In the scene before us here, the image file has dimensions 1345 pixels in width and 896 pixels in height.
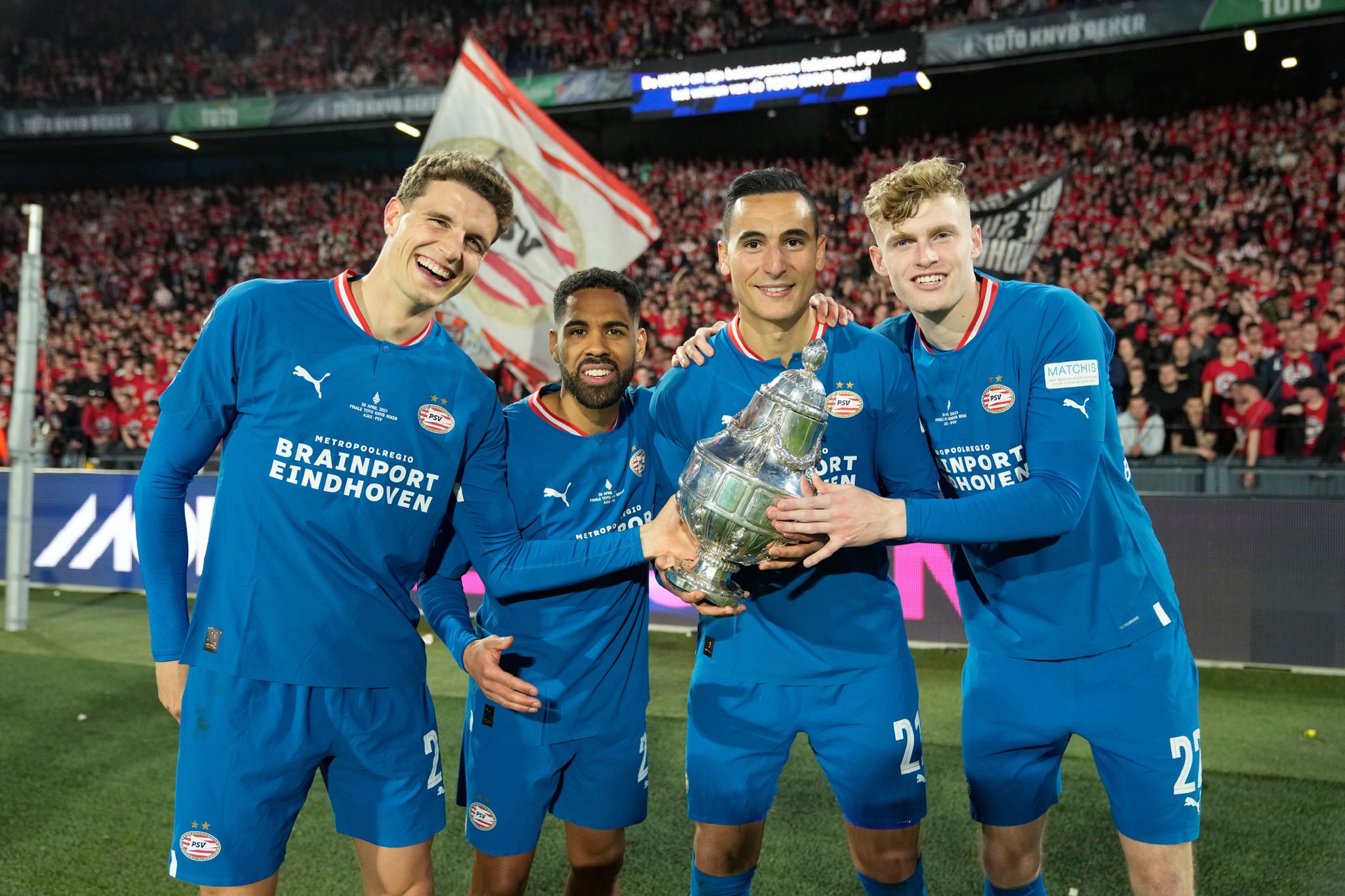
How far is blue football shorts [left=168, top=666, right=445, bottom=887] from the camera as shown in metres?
2.28

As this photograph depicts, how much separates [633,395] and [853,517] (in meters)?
1.17

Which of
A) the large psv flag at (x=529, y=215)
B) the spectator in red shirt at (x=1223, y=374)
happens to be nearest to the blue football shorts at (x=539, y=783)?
the large psv flag at (x=529, y=215)

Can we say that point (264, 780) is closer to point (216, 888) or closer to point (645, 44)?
point (216, 888)

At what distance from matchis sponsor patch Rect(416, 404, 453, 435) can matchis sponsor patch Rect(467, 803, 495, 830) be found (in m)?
1.14

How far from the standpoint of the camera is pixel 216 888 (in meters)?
2.28

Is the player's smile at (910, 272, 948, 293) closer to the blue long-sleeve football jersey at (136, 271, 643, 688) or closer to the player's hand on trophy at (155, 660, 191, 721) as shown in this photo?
the blue long-sleeve football jersey at (136, 271, 643, 688)

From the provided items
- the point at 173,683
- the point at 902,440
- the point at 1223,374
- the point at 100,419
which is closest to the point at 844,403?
the point at 902,440

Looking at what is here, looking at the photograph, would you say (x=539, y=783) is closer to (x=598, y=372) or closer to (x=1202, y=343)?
(x=598, y=372)

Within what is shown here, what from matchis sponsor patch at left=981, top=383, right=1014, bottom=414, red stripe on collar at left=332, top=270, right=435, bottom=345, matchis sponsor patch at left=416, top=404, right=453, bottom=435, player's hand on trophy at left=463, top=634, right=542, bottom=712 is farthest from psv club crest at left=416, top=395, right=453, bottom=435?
matchis sponsor patch at left=981, top=383, right=1014, bottom=414

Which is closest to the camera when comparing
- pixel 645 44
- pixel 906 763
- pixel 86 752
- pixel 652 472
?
pixel 906 763

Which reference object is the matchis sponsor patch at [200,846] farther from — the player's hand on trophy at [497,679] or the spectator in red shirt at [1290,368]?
the spectator in red shirt at [1290,368]

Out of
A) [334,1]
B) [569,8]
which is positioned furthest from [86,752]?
[334,1]

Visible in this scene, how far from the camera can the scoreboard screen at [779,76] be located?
1631 centimetres

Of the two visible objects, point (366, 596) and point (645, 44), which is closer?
point (366, 596)
